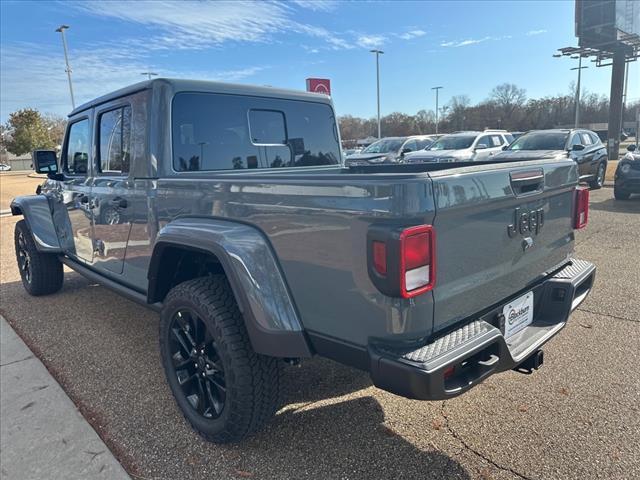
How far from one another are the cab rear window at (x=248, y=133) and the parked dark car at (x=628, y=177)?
921cm

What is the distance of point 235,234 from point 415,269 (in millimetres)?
921

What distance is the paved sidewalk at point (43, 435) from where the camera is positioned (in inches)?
94.4

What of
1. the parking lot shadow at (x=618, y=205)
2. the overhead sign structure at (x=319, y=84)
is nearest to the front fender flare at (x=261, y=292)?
the overhead sign structure at (x=319, y=84)

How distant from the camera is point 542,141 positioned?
39.1ft

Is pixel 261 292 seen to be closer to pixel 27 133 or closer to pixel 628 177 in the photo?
pixel 628 177

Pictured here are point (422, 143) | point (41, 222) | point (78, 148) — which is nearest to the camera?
point (78, 148)

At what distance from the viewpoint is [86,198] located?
3.85 m

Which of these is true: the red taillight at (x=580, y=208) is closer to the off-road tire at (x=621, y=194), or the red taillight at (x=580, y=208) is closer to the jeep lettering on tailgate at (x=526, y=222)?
the jeep lettering on tailgate at (x=526, y=222)

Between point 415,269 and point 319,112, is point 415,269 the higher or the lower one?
the lower one

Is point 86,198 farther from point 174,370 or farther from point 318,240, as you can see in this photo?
point 318,240

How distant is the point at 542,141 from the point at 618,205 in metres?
2.52

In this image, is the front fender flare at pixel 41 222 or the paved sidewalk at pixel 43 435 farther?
the front fender flare at pixel 41 222

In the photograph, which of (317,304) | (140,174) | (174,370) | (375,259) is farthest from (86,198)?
(375,259)

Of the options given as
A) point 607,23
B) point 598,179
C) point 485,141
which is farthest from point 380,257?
point 607,23
